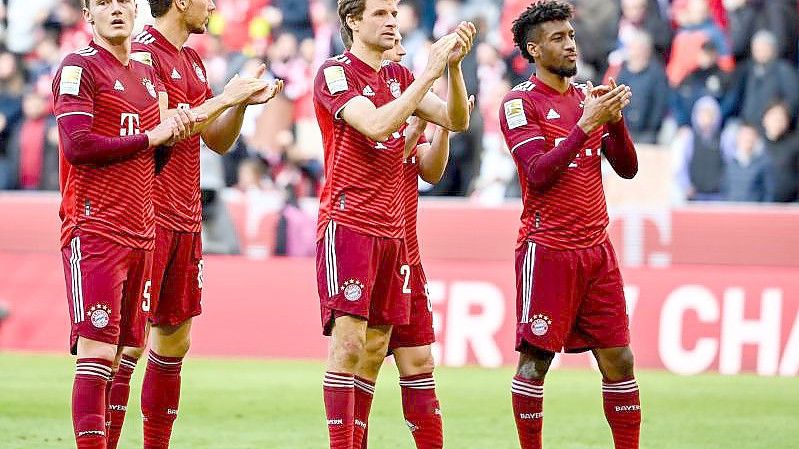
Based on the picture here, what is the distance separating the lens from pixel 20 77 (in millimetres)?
17344

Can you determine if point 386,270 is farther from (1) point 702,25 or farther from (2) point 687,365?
(1) point 702,25

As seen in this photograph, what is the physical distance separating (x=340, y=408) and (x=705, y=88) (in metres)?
9.28

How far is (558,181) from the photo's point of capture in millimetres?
7652

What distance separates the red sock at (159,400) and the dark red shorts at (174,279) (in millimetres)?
230

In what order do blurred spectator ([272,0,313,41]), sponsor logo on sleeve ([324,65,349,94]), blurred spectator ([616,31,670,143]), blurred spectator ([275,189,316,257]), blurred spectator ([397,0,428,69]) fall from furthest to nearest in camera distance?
blurred spectator ([272,0,313,41])
blurred spectator ([397,0,428,69])
blurred spectator ([616,31,670,143])
blurred spectator ([275,189,316,257])
sponsor logo on sleeve ([324,65,349,94])

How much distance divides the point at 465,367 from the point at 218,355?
2414 mm

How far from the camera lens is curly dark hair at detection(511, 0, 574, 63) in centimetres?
785

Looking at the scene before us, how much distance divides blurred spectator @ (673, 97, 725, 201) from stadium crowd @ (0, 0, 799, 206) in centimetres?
1

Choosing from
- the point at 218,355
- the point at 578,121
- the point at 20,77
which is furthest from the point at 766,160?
the point at 20,77

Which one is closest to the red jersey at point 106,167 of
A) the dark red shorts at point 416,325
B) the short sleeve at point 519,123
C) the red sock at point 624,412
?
the dark red shorts at point 416,325

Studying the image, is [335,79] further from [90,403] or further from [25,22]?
[25,22]

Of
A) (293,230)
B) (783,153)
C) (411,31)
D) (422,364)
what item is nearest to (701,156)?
(783,153)

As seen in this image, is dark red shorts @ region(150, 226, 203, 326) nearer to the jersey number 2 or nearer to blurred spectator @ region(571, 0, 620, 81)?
the jersey number 2

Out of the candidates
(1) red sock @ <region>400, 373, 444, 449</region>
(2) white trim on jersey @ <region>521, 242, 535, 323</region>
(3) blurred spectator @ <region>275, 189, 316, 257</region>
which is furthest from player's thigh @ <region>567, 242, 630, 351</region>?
(3) blurred spectator @ <region>275, 189, 316, 257</region>
